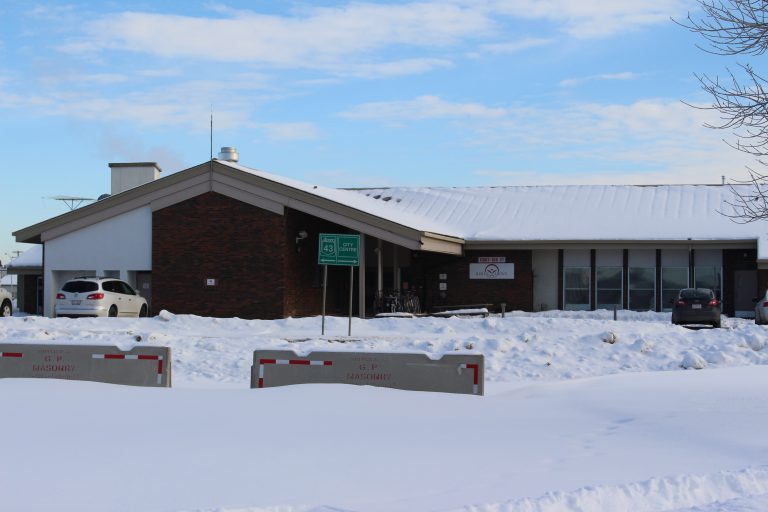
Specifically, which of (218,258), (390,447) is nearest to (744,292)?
(218,258)

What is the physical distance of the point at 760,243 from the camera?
114ft

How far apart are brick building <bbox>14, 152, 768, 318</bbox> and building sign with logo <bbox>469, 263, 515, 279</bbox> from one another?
0.18ft

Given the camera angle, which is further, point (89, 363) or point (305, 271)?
point (305, 271)

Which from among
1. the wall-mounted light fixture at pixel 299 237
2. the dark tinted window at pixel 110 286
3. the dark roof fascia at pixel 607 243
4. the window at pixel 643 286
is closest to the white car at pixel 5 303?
the dark tinted window at pixel 110 286

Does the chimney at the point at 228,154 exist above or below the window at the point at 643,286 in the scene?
above

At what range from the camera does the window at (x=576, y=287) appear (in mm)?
37469

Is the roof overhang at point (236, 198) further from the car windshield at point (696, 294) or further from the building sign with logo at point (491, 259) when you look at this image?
the car windshield at point (696, 294)

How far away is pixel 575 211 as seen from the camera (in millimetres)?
40000

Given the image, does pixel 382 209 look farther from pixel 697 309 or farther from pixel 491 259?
pixel 697 309

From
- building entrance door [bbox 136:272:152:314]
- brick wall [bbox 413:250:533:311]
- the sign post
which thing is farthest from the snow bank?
brick wall [bbox 413:250:533:311]

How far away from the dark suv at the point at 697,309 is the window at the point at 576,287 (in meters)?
6.84

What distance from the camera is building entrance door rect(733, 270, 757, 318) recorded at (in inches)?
1426

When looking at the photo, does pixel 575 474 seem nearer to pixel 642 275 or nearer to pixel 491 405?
pixel 491 405

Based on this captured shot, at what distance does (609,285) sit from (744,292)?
510cm
